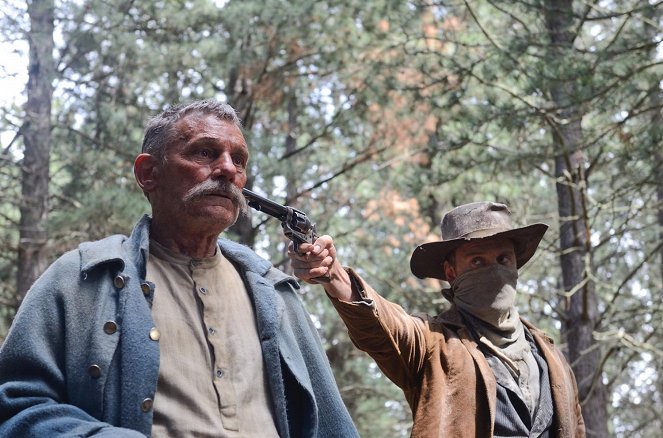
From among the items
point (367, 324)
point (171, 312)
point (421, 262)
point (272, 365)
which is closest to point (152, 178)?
point (171, 312)

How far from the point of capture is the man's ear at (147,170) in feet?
12.2

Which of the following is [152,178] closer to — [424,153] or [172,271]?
[172,271]

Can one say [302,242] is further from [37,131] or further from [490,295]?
[37,131]

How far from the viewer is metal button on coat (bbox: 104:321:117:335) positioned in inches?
124

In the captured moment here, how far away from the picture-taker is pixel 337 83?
14.0m

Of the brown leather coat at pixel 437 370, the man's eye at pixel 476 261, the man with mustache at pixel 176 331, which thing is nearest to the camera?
the man with mustache at pixel 176 331

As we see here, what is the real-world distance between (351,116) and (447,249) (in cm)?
883

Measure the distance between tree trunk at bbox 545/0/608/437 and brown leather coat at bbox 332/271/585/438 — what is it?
495 cm

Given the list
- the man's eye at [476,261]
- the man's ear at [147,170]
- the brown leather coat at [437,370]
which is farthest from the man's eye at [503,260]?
the man's ear at [147,170]

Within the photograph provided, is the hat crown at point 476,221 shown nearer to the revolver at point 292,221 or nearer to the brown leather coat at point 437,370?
the brown leather coat at point 437,370

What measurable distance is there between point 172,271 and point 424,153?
9985 mm

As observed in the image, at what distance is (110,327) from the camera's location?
315 cm

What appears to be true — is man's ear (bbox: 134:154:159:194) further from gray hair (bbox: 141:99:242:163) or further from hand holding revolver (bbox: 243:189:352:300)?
hand holding revolver (bbox: 243:189:352:300)

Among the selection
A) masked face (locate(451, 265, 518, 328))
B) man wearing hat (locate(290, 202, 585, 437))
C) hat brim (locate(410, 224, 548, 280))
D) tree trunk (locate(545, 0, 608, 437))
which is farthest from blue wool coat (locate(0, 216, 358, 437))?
tree trunk (locate(545, 0, 608, 437))
